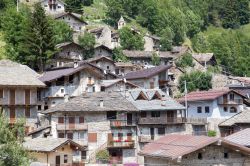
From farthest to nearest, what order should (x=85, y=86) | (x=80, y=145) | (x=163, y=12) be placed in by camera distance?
(x=163, y=12)
(x=85, y=86)
(x=80, y=145)

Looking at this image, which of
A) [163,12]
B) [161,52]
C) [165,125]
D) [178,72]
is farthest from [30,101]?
[163,12]

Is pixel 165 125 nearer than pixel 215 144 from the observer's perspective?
No

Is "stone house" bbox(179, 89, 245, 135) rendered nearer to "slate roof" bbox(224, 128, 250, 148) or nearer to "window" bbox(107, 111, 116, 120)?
"window" bbox(107, 111, 116, 120)

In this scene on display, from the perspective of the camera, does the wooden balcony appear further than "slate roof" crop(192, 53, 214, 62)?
No

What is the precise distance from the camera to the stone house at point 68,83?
74188 millimetres

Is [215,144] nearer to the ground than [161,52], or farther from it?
nearer to the ground

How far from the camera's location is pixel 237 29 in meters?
182

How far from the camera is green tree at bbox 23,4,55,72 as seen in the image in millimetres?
82625

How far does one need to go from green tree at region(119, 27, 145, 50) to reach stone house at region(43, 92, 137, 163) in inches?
1873

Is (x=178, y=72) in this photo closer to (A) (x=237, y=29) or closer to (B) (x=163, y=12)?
(B) (x=163, y=12)

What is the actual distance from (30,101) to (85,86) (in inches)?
401

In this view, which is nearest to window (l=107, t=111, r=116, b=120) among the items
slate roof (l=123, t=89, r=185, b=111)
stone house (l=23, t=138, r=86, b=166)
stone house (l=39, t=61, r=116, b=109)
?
slate roof (l=123, t=89, r=185, b=111)

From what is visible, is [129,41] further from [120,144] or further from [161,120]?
[120,144]

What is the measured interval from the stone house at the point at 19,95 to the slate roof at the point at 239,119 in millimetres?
22932
